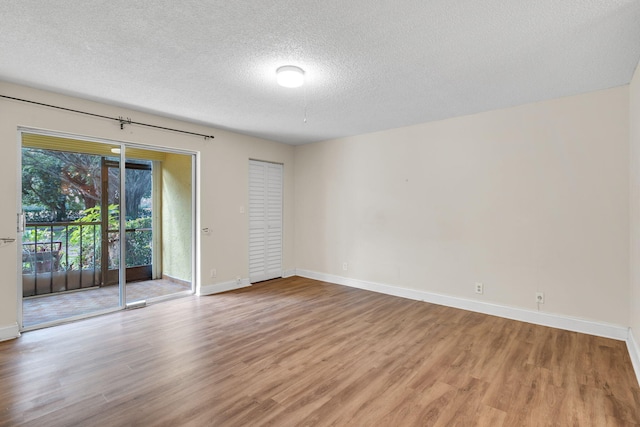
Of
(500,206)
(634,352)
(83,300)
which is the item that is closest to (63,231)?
(83,300)

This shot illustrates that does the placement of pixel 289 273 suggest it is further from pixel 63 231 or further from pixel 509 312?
pixel 509 312

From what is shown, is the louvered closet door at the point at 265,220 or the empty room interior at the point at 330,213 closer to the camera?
the empty room interior at the point at 330,213

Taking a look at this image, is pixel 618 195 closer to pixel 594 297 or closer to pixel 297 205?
pixel 594 297

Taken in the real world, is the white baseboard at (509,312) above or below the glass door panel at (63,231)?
below

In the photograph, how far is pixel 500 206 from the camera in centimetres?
365

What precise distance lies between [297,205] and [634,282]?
455cm

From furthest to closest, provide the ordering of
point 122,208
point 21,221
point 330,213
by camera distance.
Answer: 1. point 330,213
2. point 122,208
3. point 21,221

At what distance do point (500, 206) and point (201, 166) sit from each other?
3989 mm

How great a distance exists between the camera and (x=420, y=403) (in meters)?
2.03

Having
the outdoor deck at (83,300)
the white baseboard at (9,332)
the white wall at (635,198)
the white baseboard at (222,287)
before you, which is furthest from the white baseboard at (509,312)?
the white baseboard at (9,332)

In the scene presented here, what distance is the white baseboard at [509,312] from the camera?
10.0 ft

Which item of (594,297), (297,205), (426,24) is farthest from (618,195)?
(297,205)

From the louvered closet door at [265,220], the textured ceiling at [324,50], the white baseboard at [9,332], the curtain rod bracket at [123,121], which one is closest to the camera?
the textured ceiling at [324,50]

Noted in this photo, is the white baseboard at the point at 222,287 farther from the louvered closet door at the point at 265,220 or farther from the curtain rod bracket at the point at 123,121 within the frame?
the curtain rod bracket at the point at 123,121
